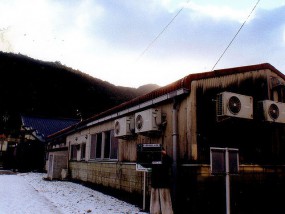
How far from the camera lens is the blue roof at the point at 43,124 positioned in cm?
2785

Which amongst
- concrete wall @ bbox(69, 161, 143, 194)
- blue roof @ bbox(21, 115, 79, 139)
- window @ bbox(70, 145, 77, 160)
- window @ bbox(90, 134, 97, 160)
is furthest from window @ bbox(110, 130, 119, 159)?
blue roof @ bbox(21, 115, 79, 139)

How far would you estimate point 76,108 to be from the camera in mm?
49469


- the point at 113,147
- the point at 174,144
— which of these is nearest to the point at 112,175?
the point at 113,147

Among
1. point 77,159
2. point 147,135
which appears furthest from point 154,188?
point 77,159

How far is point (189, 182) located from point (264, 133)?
2781mm

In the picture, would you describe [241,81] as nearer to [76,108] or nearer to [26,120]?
[26,120]

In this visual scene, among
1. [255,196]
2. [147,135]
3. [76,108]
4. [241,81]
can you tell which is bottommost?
[255,196]

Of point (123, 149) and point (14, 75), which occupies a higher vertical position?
point (14, 75)

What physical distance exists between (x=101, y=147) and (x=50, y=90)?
1620 inches

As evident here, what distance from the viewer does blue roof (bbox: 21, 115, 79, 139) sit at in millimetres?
27853

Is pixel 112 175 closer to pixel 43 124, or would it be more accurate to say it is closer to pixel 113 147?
pixel 113 147

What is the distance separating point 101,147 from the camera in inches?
492

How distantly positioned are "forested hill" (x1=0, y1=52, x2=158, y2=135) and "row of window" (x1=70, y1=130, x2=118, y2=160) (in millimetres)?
28712

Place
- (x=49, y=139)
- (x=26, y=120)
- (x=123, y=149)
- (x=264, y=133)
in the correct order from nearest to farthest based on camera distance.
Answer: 1. (x=264, y=133)
2. (x=123, y=149)
3. (x=49, y=139)
4. (x=26, y=120)
